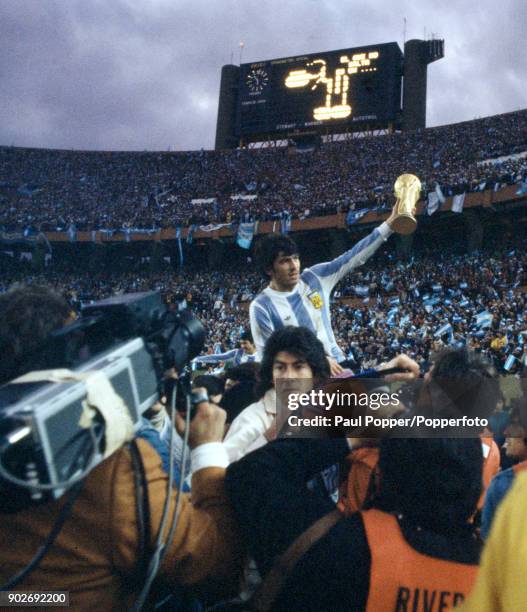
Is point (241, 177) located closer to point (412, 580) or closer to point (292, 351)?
point (292, 351)

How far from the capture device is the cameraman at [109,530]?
1.30m

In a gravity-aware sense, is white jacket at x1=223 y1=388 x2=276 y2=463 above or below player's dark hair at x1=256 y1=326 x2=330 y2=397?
below

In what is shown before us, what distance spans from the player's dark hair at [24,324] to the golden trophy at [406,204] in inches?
94.7

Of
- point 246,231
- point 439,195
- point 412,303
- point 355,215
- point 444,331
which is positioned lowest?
point 444,331

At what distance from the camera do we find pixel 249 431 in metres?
2.33

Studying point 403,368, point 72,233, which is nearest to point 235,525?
point 403,368

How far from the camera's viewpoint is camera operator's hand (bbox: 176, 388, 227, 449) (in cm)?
156

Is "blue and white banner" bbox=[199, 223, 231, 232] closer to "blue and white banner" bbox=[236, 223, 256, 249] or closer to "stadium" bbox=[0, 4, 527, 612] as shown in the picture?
"stadium" bbox=[0, 4, 527, 612]

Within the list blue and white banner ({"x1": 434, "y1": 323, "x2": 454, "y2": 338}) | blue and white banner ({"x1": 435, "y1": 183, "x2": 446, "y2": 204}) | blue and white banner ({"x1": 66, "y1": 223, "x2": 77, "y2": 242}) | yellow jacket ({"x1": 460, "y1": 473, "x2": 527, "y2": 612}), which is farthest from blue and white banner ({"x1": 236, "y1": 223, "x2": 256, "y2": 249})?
yellow jacket ({"x1": 460, "y1": 473, "x2": 527, "y2": 612})

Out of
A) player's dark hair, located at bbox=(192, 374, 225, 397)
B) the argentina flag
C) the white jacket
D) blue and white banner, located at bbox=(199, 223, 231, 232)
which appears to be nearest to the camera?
player's dark hair, located at bbox=(192, 374, 225, 397)

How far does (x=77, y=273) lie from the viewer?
120 ft

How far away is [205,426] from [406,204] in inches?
93.6

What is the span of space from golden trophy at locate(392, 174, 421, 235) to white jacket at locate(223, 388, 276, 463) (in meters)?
1.57

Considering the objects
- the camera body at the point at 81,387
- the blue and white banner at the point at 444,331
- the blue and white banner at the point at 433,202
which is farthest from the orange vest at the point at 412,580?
the blue and white banner at the point at 433,202
